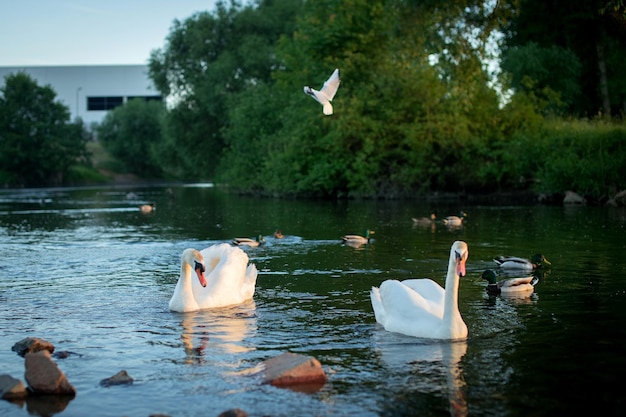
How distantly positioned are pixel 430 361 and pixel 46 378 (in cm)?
469

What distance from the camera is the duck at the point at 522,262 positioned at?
19.4 meters

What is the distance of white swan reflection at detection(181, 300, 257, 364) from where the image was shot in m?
12.0

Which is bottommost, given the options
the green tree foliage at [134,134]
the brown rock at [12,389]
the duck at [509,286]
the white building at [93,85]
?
the brown rock at [12,389]

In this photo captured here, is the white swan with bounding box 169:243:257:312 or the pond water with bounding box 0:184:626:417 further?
the white swan with bounding box 169:243:257:312

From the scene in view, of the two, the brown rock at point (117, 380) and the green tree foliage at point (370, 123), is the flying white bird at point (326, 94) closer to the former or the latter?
the brown rock at point (117, 380)

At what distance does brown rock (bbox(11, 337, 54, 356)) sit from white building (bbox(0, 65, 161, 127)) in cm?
11188

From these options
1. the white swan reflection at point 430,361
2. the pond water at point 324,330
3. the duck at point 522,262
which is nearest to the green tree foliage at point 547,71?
the pond water at point 324,330

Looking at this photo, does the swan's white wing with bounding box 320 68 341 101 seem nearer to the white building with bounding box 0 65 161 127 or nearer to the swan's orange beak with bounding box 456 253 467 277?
the swan's orange beak with bounding box 456 253 467 277

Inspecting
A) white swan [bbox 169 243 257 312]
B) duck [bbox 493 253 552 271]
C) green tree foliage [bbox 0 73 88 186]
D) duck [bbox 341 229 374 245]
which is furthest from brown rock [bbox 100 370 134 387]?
green tree foliage [bbox 0 73 88 186]

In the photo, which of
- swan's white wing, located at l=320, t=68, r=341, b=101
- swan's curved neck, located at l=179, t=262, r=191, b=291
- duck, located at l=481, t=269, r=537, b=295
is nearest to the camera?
swan's curved neck, located at l=179, t=262, r=191, b=291

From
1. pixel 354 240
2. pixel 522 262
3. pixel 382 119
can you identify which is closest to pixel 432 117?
pixel 382 119

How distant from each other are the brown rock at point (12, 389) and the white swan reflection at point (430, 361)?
4.34 m

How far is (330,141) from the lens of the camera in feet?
175

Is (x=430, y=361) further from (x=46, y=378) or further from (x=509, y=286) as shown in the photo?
(x=509, y=286)
